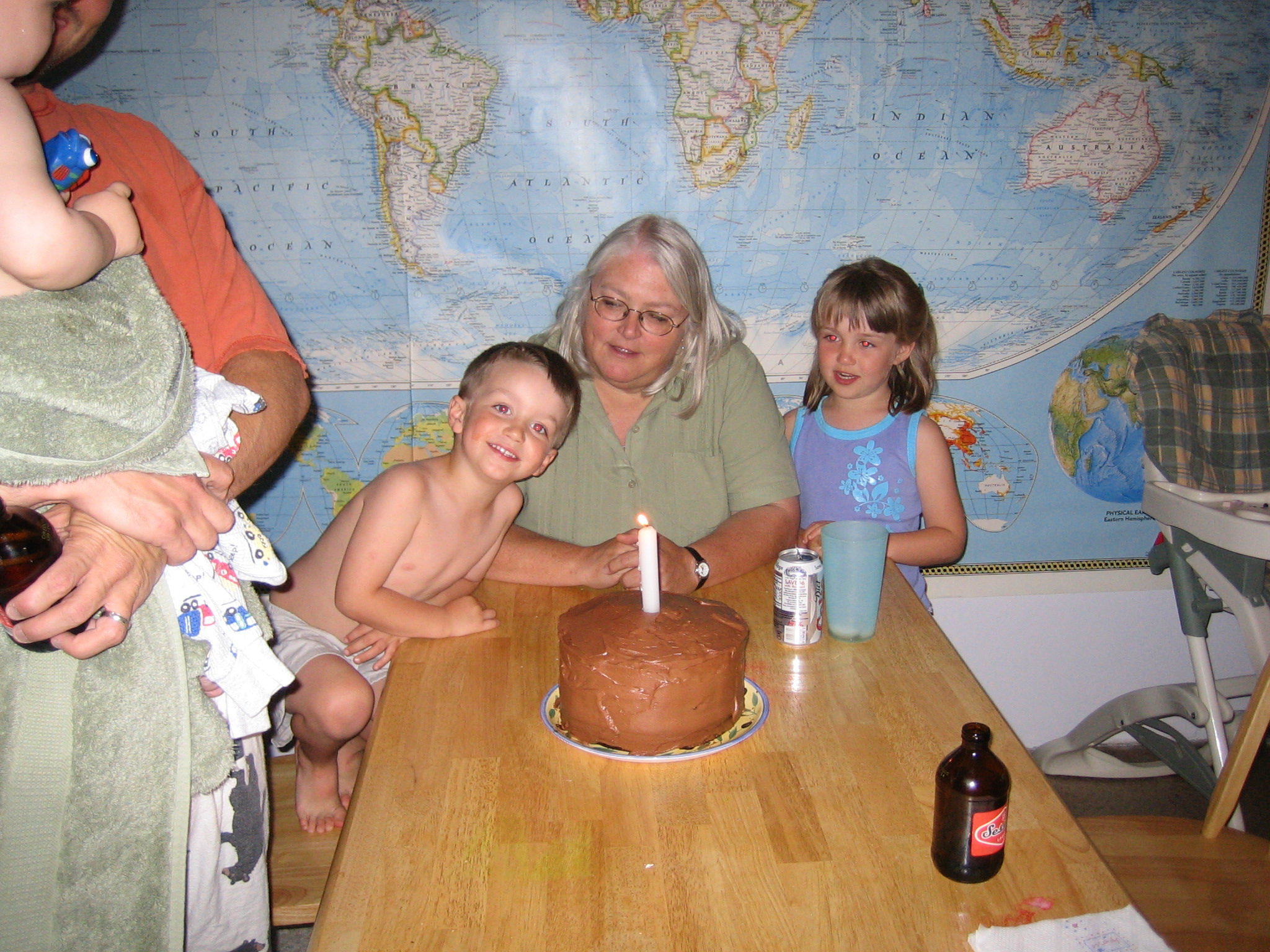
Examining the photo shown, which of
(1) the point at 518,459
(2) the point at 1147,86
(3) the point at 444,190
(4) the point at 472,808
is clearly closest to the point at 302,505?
(3) the point at 444,190

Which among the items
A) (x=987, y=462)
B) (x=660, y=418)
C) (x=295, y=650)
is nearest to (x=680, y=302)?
(x=660, y=418)

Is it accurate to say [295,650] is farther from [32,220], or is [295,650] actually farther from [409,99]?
[409,99]

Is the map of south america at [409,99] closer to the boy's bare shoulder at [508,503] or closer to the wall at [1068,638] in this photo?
the boy's bare shoulder at [508,503]

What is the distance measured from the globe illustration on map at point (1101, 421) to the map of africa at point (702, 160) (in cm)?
8

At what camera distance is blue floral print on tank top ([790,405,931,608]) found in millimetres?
2295

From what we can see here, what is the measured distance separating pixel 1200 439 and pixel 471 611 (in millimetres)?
1961

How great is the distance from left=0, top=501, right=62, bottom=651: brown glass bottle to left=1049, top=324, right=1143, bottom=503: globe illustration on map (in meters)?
2.69

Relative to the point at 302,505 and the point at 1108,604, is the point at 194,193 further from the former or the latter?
the point at 1108,604

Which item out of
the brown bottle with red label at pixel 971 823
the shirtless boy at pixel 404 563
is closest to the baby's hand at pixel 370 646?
the shirtless boy at pixel 404 563

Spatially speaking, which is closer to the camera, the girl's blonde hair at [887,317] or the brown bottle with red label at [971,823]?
the brown bottle with red label at [971,823]

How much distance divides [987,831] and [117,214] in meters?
1.17

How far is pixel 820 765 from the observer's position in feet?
3.70

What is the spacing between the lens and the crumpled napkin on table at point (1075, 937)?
32.9 inches

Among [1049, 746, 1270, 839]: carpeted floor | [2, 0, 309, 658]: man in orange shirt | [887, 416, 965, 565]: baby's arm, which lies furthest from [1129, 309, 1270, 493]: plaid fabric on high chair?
[2, 0, 309, 658]: man in orange shirt
